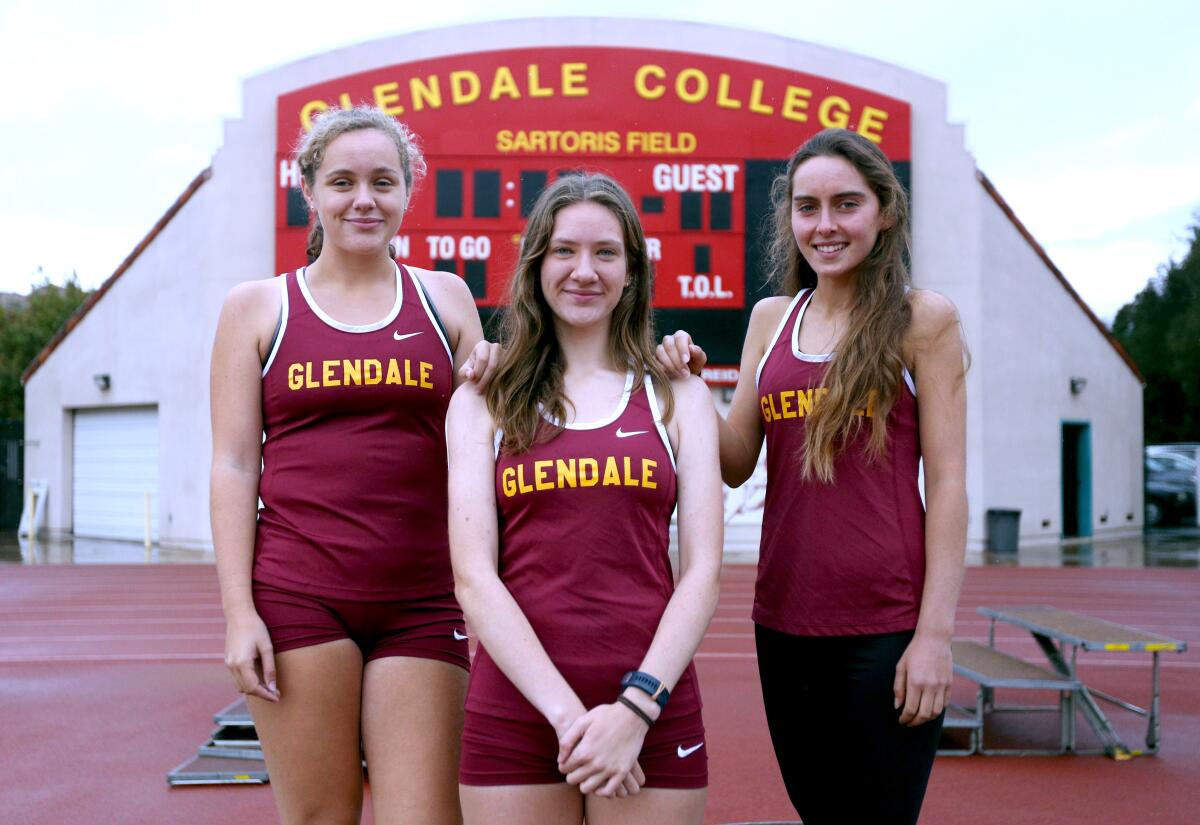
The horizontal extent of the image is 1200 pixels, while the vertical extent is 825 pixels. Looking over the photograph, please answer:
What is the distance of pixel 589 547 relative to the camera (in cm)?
199

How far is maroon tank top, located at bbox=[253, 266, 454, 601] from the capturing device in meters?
2.25

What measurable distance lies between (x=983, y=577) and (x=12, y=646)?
9.75m

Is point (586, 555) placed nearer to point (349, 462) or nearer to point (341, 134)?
point (349, 462)

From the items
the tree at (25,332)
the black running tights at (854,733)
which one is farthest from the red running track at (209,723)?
the tree at (25,332)

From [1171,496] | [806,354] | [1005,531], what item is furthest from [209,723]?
[1171,496]

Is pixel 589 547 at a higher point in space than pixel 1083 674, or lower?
higher

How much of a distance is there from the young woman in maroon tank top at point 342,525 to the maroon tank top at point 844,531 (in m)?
0.75

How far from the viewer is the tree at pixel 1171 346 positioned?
2844 cm

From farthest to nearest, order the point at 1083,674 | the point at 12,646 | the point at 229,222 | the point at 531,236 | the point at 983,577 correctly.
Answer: the point at 229,222 → the point at 983,577 → the point at 12,646 → the point at 1083,674 → the point at 531,236

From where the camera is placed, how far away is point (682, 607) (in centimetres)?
203

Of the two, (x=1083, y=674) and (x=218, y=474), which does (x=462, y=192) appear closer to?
(x=1083, y=674)

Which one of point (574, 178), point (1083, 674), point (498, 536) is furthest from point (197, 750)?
point (1083, 674)

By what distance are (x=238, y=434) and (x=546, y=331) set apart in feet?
2.34

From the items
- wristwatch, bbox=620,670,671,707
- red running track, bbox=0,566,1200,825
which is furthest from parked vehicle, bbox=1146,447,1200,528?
wristwatch, bbox=620,670,671,707
